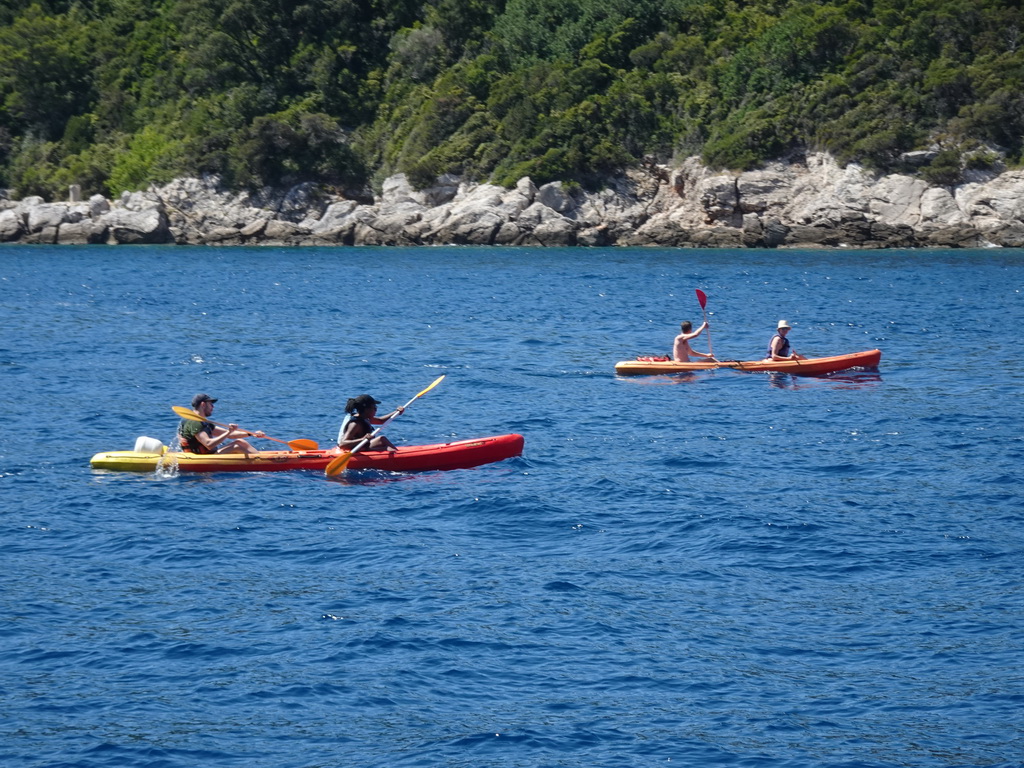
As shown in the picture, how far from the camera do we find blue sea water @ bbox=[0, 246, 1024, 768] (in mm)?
9250

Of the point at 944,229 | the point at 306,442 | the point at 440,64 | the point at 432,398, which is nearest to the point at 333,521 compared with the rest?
the point at 306,442

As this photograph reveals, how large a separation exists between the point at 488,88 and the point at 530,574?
2637 inches

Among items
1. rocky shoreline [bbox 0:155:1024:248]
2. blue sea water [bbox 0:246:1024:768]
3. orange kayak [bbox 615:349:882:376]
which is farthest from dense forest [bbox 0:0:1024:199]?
blue sea water [bbox 0:246:1024:768]

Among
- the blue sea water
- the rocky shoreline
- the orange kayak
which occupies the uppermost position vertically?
the rocky shoreline

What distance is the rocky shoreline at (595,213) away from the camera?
61.1 m

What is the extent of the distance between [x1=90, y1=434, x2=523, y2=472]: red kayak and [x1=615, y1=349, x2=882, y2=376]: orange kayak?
8.98 m

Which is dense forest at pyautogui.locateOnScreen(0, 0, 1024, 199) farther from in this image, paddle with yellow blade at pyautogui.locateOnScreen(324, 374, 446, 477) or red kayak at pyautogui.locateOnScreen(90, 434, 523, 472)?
paddle with yellow blade at pyautogui.locateOnScreen(324, 374, 446, 477)

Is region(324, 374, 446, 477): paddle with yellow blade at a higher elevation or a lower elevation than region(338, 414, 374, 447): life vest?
lower

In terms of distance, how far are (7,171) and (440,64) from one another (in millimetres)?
29138

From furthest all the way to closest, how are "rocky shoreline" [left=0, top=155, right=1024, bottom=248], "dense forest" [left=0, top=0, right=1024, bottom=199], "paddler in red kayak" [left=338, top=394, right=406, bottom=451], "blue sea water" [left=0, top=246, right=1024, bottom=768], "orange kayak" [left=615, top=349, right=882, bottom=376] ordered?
"dense forest" [left=0, top=0, right=1024, bottom=199] → "rocky shoreline" [left=0, top=155, right=1024, bottom=248] → "orange kayak" [left=615, top=349, right=882, bottom=376] → "paddler in red kayak" [left=338, top=394, right=406, bottom=451] → "blue sea water" [left=0, top=246, right=1024, bottom=768]

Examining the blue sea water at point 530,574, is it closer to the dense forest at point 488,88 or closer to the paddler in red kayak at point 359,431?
the paddler in red kayak at point 359,431

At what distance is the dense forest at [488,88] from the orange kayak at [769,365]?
38.9 m

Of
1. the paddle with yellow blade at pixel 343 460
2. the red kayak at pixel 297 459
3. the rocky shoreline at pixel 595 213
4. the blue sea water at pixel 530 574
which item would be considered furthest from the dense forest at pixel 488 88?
the paddle with yellow blade at pixel 343 460

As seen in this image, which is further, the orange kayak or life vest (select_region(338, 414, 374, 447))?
the orange kayak
